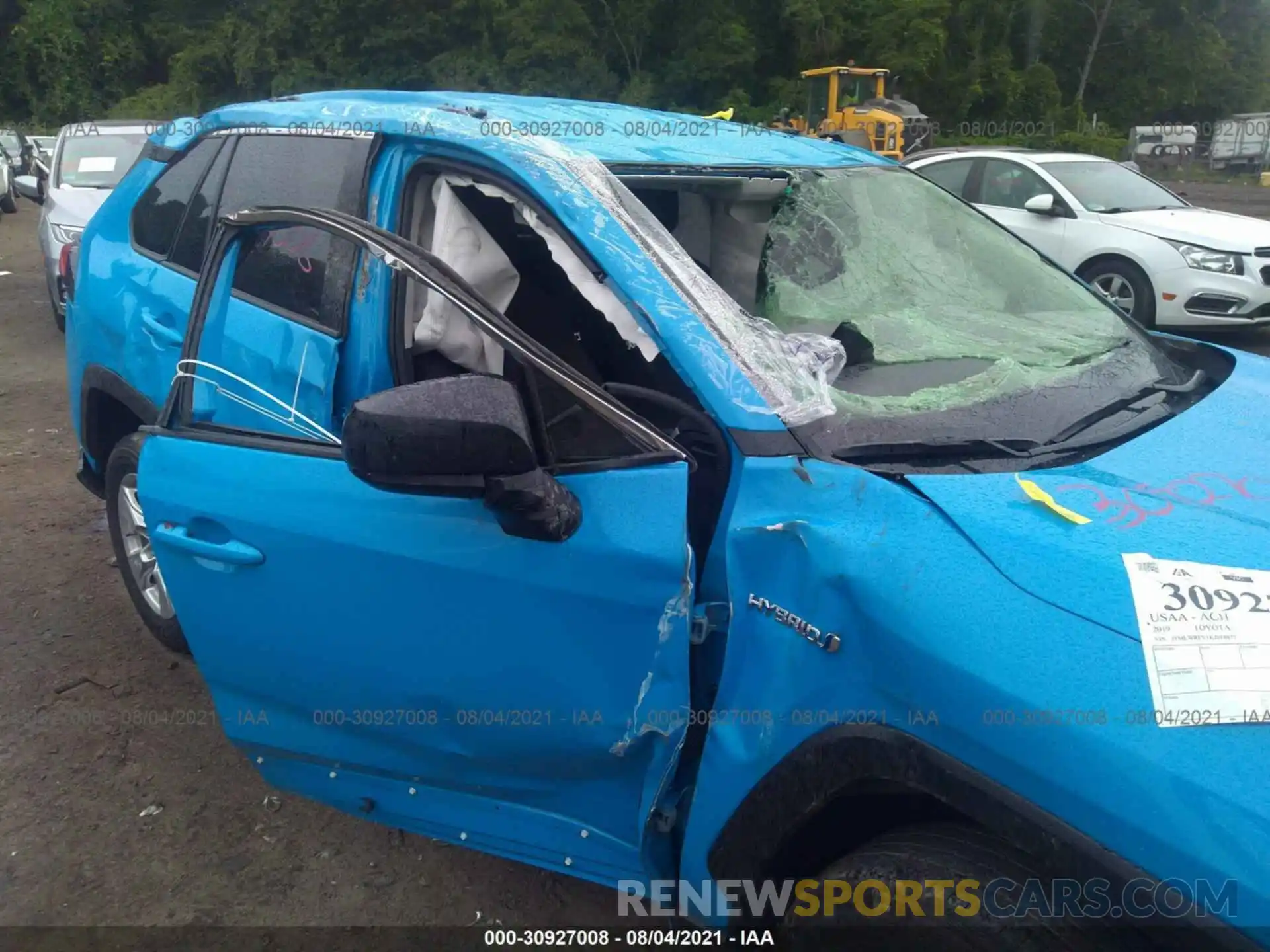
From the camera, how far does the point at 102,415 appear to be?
3.63m

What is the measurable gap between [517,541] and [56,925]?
64.8 inches

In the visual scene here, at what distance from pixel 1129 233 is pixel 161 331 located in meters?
7.88

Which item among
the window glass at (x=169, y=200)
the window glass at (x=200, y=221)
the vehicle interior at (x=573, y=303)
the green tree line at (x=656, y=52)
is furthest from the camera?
the green tree line at (x=656, y=52)

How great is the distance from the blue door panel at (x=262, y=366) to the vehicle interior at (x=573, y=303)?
0.22 m

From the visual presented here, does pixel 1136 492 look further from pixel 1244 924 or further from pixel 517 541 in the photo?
pixel 517 541

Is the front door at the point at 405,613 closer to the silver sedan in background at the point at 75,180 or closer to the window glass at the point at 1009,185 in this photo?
the silver sedan in background at the point at 75,180

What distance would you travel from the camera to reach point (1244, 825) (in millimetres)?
1269

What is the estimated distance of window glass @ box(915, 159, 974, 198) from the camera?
388 inches

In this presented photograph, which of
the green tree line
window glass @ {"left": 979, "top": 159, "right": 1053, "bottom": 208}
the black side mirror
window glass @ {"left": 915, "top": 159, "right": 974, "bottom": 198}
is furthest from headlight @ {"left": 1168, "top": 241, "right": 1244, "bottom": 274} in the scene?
the green tree line

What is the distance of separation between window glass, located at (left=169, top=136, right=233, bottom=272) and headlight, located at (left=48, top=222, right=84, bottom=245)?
243 inches

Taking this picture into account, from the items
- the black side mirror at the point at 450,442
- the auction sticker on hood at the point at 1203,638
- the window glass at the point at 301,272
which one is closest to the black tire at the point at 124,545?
the window glass at the point at 301,272

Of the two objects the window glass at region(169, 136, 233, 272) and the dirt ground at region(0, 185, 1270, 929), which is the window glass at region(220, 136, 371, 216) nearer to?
the window glass at region(169, 136, 233, 272)

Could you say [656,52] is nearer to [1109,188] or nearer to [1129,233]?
[1109,188]

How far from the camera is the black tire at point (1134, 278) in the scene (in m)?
8.41
